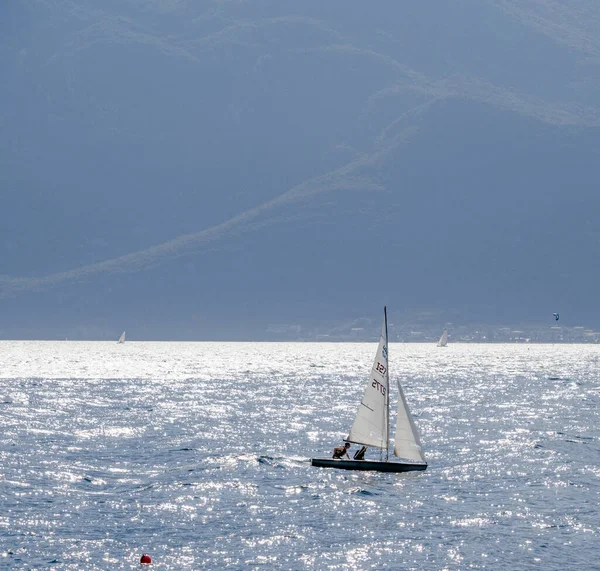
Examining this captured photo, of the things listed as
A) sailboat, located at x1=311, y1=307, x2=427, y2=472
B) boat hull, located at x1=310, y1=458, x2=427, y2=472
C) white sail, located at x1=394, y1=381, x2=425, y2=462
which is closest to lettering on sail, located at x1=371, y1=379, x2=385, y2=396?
sailboat, located at x1=311, y1=307, x2=427, y2=472

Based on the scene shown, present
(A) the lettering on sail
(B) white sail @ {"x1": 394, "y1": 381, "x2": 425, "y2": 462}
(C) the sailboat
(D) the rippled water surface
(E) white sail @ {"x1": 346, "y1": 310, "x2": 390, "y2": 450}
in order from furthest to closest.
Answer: (A) the lettering on sail → (E) white sail @ {"x1": 346, "y1": 310, "x2": 390, "y2": 450} → (C) the sailboat → (B) white sail @ {"x1": 394, "y1": 381, "x2": 425, "y2": 462} → (D) the rippled water surface

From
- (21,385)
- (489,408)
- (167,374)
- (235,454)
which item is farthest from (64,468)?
(167,374)

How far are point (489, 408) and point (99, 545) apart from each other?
7354 cm

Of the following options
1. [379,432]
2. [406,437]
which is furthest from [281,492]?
[406,437]

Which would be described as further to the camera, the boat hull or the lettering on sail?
the lettering on sail

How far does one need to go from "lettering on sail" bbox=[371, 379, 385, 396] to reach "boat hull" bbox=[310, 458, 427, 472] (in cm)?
428

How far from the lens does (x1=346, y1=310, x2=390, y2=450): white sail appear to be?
226ft

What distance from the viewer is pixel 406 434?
227 ft

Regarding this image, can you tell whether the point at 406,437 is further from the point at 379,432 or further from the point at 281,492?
the point at 281,492

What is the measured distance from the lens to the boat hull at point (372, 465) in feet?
226

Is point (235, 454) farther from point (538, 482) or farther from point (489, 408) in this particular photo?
point (489, 408)

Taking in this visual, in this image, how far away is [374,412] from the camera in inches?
2739

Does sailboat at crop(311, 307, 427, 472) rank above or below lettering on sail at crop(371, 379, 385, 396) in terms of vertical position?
below

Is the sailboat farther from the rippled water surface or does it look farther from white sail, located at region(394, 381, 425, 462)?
the rippled water surface
